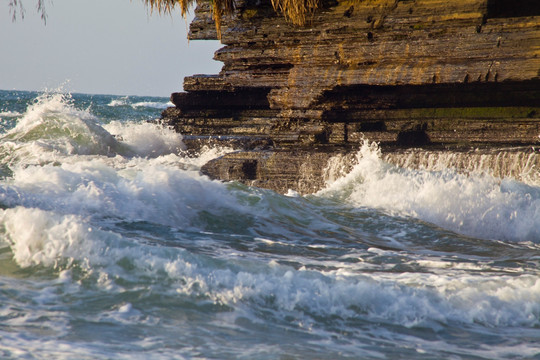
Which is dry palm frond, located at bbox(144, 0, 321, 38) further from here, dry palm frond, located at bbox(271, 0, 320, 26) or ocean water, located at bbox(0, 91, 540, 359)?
ocean water, located at bbox(0, 91, 540, 359)

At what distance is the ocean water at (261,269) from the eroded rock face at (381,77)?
100 centimetres

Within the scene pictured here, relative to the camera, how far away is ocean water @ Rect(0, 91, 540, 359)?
3459mm

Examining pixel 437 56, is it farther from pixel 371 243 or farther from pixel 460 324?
pixel 460 324

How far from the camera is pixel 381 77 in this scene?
8742 mm

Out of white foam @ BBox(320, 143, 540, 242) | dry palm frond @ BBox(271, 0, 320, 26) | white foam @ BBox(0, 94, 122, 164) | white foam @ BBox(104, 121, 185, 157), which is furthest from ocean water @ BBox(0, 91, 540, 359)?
white foam @ BBox(0, 94, 122, 164)

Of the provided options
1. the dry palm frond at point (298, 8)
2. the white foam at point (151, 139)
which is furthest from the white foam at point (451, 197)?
the white foam at point (151, 139)

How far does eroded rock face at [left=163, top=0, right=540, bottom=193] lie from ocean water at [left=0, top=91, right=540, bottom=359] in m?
1.00

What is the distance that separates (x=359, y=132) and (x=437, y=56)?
4.97 feet

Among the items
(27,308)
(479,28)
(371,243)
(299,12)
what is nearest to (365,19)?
(299,12)

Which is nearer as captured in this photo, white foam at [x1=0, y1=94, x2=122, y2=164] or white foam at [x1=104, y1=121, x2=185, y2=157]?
Answer: white foam at [x1=0, y1=94, x2=122, y2=164]

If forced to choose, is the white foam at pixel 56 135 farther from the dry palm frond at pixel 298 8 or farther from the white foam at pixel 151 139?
the dry palm frond at pixel 298 8

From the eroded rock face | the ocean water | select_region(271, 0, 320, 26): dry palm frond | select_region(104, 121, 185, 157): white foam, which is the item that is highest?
select_region(271, 0, 320, 26): dry palm frond

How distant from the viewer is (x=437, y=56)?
8.47 metres

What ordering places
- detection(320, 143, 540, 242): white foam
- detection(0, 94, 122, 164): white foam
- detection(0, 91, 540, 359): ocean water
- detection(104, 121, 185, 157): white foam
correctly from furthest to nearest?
1. detection(104, 121, 185, 157): white foam
2. detection(0, 94, 122, 164): white foam
3. detection(320, 143, 540, 242): white foam
4. detection(0, 91, 540, 359): ocean water
